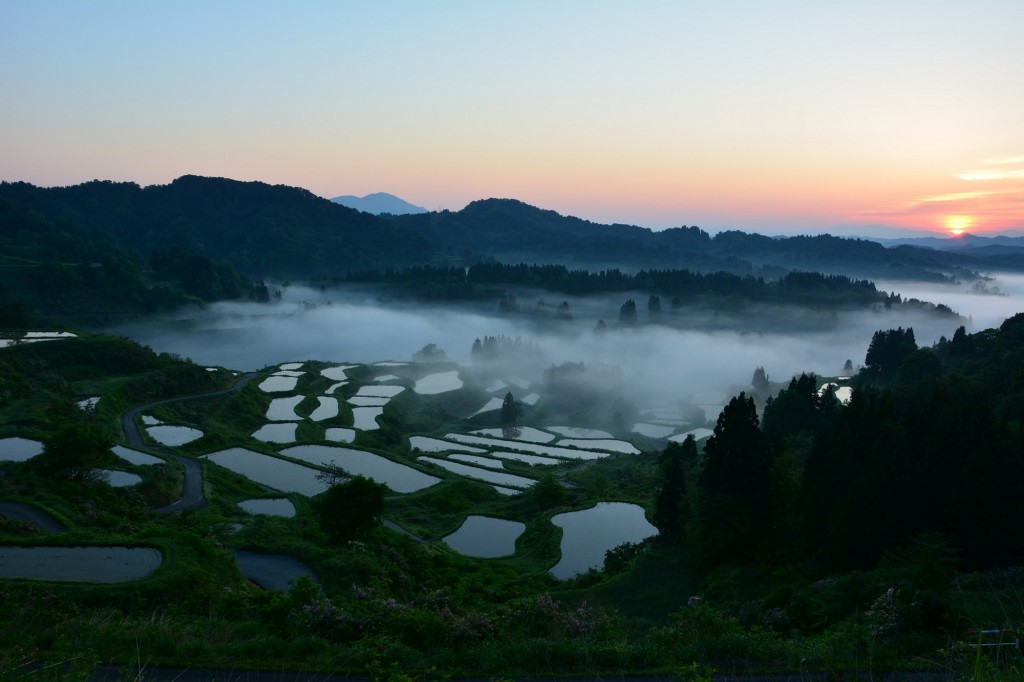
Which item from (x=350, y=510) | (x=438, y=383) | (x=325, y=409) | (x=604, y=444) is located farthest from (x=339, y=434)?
(x=438, y=383)

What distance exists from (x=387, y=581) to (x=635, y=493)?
2578 cm

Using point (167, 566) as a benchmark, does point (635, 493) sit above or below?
below

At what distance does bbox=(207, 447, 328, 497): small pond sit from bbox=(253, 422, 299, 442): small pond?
675cm

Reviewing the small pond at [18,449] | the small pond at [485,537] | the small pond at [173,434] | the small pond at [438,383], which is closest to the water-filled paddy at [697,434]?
the small pond at [438,383]

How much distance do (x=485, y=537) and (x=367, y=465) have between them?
14.2 meters

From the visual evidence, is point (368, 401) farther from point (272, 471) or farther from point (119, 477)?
point (119, 477)

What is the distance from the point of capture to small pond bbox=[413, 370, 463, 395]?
87188 mm

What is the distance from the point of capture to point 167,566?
1975 cm

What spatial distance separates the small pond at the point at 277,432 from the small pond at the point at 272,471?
22.1ft

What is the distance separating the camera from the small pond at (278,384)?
72.5 meters

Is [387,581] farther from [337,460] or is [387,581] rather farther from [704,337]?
[704,337]

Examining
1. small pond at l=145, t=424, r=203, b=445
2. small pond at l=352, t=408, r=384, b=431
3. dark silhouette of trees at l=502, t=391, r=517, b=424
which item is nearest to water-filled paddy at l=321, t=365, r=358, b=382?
small pond at l=352, t=408, r=384, b=431

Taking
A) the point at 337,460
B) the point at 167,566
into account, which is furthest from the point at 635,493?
the point at 167,566

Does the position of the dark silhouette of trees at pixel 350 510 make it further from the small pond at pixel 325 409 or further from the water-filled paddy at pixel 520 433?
the water-filled paddy at pixel 520 433
